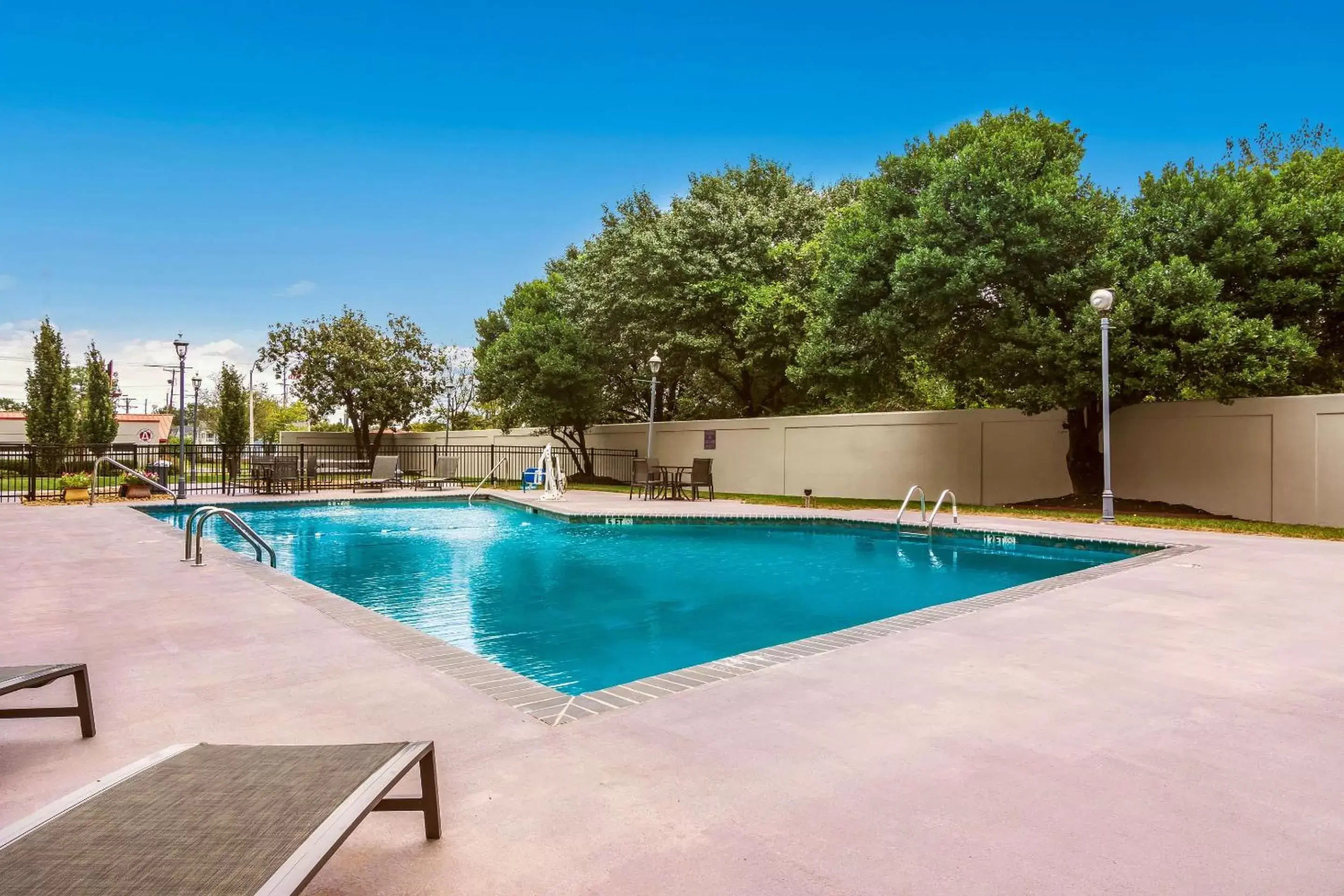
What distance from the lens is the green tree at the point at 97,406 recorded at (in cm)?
2680

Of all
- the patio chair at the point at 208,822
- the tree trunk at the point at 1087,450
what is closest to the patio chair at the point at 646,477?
the tree trunk at the point at 1087,450

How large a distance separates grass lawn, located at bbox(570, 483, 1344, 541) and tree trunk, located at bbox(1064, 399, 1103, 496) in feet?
3.53

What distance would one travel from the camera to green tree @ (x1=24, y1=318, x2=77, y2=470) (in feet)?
79.4

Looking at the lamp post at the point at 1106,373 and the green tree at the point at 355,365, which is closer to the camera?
the lamp post at the point at 1106,373

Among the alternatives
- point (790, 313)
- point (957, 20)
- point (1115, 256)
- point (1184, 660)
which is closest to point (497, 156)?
point (790, 313)

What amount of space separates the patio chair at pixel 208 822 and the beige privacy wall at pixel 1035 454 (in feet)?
46.9

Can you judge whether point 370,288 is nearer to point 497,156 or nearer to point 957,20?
point 497,156

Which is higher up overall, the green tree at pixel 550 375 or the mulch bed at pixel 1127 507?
the green tree at pixel 550 375

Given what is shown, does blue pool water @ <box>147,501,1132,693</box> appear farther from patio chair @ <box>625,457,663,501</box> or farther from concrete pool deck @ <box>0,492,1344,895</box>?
patio chair @ <box>625,457,663,501</box>

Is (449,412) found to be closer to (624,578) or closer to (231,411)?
(231,411)

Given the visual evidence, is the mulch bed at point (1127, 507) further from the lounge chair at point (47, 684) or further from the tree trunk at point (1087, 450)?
the lounge chair at point (47, 684)

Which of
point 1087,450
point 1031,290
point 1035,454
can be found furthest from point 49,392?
point 1087,450

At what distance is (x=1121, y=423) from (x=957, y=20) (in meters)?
9.26

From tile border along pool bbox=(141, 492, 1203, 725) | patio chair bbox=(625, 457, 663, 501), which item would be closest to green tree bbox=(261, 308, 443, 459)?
patio chair bbox=(625, 457, 663, 501)
